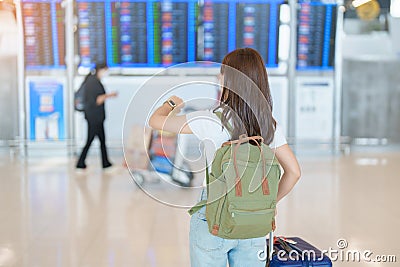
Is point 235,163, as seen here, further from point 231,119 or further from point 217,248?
point 217,248

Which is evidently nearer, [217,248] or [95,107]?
[217,248]

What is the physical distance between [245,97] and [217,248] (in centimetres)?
49

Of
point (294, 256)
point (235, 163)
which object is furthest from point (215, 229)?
point (294, 256)

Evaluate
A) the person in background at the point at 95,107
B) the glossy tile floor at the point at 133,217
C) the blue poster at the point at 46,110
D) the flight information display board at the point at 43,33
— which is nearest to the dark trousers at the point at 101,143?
the person in background at the point at 95,107

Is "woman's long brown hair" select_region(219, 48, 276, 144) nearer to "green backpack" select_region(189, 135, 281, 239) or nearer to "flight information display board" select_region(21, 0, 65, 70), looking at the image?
"green backpack" select_region(189, 135, 281, 239)

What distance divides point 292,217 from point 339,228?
1.57 feet

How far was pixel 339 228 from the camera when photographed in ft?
14.1

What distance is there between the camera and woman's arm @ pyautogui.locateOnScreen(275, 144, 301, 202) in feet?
5.91

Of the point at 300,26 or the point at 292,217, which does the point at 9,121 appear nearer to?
the point at 300,26

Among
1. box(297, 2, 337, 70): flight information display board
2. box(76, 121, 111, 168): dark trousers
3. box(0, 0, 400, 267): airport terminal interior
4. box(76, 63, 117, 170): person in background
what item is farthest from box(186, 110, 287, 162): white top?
box(297, 2, 337, 70): flight information display board

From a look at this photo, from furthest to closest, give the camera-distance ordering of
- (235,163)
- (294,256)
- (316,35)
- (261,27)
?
1. (316,35)
2. (261,27)
3. (294,256)
4. (235,163)

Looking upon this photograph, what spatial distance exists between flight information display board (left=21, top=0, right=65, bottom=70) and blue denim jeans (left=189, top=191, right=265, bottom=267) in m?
7.46

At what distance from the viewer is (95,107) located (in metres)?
7.24

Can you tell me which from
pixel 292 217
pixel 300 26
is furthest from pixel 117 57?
pixel 292 217
